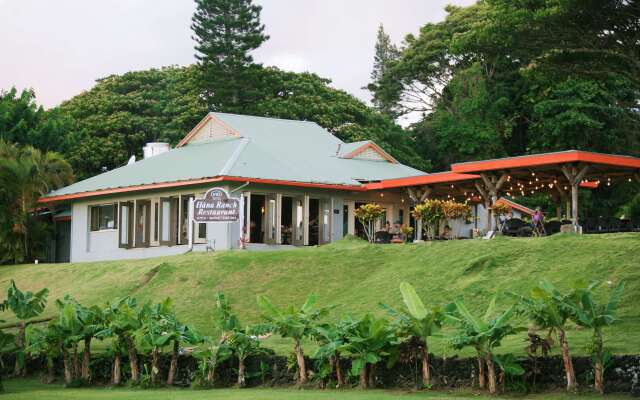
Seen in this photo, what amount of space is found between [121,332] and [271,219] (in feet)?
52.7

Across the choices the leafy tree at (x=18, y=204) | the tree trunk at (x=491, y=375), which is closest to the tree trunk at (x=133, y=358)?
the tree trunk at (x=491, y=375)

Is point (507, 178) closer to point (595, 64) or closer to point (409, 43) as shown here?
point (595, 64)

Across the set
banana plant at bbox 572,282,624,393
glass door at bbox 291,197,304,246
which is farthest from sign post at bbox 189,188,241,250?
banana plant at bbox 572,282,624,393

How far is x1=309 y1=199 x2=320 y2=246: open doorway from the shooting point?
109 feet

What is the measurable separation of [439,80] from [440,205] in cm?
2596

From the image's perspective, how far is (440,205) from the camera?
2848 cm

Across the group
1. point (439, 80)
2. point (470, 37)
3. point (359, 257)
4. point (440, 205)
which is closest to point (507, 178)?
point (440, 205)

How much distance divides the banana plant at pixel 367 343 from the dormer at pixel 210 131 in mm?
22542

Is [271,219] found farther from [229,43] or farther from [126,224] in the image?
[229,43]

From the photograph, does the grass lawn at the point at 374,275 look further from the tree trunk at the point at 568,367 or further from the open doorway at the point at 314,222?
the open doorway at the point at 314,222

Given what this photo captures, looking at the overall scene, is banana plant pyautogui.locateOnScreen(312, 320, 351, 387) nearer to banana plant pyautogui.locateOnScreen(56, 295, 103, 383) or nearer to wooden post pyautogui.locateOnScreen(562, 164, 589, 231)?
banana plant pyautogui.locateOnScreen(56, 295, 103, 383)

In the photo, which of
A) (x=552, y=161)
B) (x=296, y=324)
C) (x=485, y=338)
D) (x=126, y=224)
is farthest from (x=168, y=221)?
(x=485, y=338)

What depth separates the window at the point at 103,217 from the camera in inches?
1427

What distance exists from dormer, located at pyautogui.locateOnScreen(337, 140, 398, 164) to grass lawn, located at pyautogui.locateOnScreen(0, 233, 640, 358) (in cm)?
978
